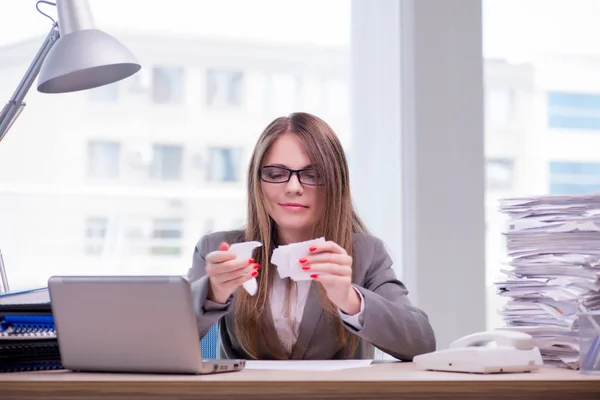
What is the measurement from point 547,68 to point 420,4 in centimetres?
71

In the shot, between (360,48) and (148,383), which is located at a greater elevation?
(360,48)

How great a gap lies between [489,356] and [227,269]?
490mm

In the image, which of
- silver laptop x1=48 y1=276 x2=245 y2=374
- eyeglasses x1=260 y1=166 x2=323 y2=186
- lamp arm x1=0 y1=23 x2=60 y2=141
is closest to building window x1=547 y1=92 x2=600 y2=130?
eyeglasses x1=260 y1=166 x2=323 y2=186

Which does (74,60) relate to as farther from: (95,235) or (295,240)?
(95,235)

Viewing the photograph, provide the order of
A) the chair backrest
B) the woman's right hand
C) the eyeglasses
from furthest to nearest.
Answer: the chair backrest → the eyeglasses → the woman's right hand

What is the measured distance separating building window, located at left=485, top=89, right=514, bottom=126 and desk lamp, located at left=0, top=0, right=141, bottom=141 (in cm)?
186

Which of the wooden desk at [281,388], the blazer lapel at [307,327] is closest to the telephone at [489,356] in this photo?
the wooden desk at [281,388]

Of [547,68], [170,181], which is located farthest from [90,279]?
[547,68]

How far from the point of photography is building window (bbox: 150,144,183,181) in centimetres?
306

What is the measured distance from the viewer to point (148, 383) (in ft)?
3.53

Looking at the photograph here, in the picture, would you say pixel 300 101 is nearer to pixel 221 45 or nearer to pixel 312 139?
pixel 221 45

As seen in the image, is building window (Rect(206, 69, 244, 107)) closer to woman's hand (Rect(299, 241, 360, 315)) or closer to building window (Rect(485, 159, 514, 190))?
building window (Rect(485, 159, 514, 190))

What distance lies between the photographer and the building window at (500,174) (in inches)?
125

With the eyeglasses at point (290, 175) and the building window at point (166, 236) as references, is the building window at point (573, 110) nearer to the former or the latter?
the building window at point (166, 236)
